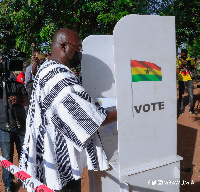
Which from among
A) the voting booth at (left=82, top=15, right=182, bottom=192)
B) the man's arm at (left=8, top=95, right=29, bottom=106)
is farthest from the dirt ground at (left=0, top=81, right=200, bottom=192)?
the man's arm at (left=8, top=95, right=29, bottom=106)

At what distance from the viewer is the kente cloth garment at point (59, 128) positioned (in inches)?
56.5

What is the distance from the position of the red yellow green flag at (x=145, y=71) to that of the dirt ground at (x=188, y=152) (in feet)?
5.63

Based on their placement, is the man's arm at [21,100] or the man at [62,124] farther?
the man's arm at [21,100]

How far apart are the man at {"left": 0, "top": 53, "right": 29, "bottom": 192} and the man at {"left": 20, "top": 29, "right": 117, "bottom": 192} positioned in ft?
4.08

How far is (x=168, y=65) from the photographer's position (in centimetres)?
204

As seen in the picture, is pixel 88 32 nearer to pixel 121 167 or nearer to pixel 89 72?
pixel 89 72

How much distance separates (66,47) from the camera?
1.61 m

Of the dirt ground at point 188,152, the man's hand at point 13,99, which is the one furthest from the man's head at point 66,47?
the dirt ground at point 188,152

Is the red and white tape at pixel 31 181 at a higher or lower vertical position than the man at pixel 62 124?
lower

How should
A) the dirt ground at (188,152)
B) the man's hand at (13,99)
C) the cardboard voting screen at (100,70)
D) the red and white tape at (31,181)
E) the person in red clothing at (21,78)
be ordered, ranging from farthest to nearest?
the person in red clothing at (21,78) < the dirt ground at (188,152) < the man's hand at (13,99) < the cardboard voting screen at (100,70) < the red and white tape at (31,181)

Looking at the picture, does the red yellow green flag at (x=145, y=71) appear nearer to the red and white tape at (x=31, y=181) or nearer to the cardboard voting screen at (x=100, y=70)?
the cardboard voting screen at (x=100, y=70)

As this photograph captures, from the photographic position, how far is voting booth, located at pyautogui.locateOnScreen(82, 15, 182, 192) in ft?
5.96

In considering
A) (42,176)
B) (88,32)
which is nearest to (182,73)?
(88,32)

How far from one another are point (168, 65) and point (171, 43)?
0.59 feet
